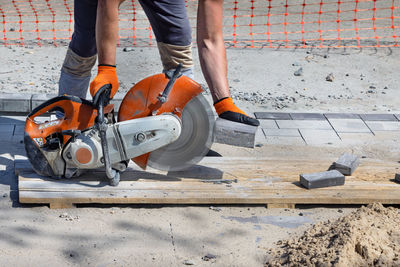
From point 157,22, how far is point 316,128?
203 centimetres

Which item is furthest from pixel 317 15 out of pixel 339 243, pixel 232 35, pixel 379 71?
pixel 339 243

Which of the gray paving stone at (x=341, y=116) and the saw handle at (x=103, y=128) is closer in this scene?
the saw handle at (x=103, y=128)

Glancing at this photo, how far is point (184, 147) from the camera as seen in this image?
4.07 metres

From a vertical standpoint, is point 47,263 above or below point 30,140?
below

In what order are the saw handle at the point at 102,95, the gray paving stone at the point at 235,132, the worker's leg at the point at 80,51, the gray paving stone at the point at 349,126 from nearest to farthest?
the saw handle at the point at 102,95
the gray paving stone at the point at 235,132
the worker's leg at the point at 80,51
the gray paving stone at the point at 349,126

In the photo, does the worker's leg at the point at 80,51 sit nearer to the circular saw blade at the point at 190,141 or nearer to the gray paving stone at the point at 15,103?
the gray paving stone at the point at 15,103

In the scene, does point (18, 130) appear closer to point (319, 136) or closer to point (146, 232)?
point (146, 232)

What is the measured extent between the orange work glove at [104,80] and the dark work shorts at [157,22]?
1.83 ft

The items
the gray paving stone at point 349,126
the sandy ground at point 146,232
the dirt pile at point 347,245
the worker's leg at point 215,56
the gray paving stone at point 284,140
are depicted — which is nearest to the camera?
the dirt pile at point 347,245

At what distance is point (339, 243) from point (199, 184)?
45.7 inches

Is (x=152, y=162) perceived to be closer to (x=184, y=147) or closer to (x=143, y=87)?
(x=184, y=147)

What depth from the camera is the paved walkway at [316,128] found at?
5289 millimetres

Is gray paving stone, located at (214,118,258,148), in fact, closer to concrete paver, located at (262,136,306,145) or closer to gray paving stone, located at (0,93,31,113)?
concrete paver, located at (262,136,306,145)

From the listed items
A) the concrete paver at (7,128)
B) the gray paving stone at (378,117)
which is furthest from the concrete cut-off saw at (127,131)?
the gray paving stone at (378,117)
